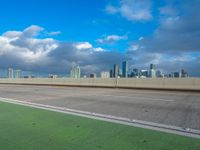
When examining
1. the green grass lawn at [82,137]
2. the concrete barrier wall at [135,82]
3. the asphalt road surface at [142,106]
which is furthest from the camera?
the concrete barrier wall at [135,82]

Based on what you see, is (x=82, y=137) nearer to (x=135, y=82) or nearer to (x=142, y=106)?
(x=142, y=106)

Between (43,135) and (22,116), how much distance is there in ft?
9.19

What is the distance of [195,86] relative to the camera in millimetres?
21562

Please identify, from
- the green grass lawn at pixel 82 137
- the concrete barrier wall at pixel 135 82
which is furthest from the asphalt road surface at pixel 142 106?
the concrete barrier wall at pixel 135 82

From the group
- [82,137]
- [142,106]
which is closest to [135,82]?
[142,106]

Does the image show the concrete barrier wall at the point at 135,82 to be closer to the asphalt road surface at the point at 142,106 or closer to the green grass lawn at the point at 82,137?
the asphalt road surface at the point at 142,106

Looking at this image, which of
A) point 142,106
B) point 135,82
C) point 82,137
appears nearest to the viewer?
point 82,137

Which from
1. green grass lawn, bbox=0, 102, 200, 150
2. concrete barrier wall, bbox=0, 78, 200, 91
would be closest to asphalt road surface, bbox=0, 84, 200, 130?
green grass lawn, bbox=0, 102, 200, 150

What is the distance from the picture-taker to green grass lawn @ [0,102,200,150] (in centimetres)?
458

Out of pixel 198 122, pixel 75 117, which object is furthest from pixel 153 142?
pixel 75 117

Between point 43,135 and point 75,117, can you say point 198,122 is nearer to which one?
point 75,117

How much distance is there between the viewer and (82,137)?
5.20 metres

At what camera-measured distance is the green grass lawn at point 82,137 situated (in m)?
4.58

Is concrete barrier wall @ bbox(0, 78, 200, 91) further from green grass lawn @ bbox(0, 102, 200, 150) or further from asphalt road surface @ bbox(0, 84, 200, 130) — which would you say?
green grass lawn @ bbox(0, 102, 200, 150)
